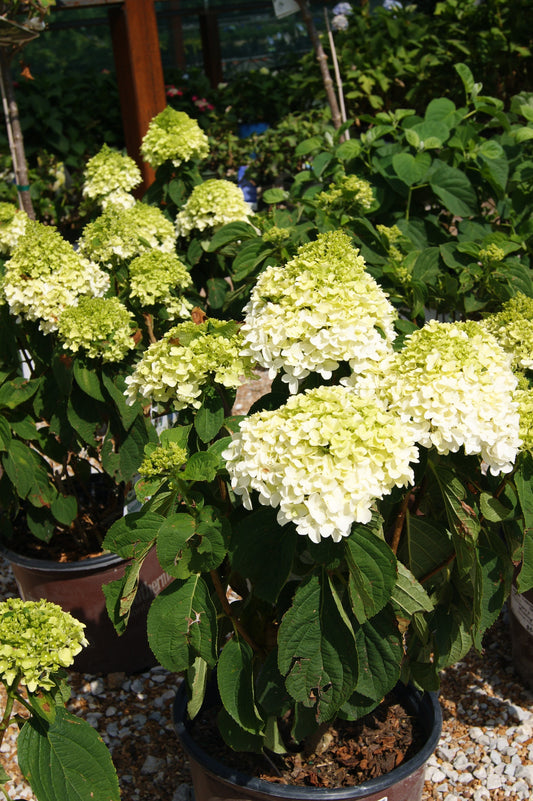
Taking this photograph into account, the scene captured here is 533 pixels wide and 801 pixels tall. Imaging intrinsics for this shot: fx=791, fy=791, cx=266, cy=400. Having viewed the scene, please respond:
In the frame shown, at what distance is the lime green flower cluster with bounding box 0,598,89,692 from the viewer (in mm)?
1328

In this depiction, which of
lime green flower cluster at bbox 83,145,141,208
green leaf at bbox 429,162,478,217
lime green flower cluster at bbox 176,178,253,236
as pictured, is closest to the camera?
lime green flower cluster at bbox 176,178,253,236

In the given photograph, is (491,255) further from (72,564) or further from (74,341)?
(72,564)

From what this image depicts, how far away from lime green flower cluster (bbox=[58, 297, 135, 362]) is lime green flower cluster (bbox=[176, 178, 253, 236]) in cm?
76

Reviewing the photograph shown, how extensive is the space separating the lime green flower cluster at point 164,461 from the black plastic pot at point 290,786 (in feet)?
2.17

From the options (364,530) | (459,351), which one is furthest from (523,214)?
(364,530)

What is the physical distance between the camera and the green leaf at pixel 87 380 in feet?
6.59

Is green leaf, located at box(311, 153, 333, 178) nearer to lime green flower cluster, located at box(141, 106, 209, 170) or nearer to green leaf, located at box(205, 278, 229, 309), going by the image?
lime green flower cluster, located at box(141, 106, 209, 170)

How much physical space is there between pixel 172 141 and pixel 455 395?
1863 millimetres

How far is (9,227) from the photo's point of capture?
98.7 inches

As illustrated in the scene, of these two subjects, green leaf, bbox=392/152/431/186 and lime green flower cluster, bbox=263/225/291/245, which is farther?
green leaf, bbox=392/152/431/186

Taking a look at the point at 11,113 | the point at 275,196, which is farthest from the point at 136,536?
the point at 11,113

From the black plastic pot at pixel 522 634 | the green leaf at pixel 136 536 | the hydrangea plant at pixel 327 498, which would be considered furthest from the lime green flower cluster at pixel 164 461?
the black plastic pot at pixel 522 634

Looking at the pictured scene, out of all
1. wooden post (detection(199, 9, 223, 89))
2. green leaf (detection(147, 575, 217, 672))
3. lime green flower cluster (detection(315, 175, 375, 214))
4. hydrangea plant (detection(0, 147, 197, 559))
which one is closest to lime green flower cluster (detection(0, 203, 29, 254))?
hydrangea plant (detection(0, 147, 197, 559))

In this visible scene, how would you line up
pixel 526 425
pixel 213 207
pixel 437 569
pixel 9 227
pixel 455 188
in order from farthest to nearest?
pixel 455 188, pixel 213 207, pixel 9 227, pixel 437 569, pixel 526 425
